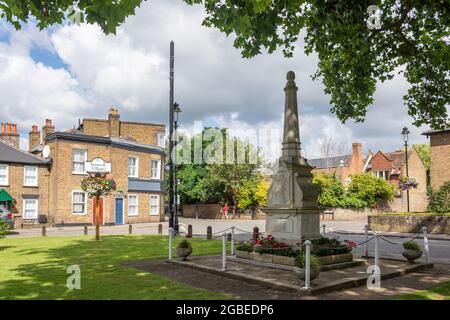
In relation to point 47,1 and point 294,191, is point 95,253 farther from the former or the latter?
point 47,1

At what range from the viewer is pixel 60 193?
3525 cm

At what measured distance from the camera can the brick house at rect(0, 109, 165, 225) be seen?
35.6 m

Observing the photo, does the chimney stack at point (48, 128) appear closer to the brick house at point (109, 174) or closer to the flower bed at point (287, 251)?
the brick house at point (109, 174)

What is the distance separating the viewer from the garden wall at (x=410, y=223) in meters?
25.7

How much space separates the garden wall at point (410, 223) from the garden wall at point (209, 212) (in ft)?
61.2

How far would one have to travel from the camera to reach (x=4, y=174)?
34.0 m

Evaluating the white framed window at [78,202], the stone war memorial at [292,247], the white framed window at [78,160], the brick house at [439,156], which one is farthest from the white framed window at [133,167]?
the brick house at [439,156]

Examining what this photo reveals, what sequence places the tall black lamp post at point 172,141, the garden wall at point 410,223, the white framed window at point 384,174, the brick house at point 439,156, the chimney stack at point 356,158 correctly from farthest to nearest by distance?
1. the chimney stack at point 356,158
2. the white framed window at point 384,174
3. the brick house at point 439,156
4. the garden wall at point 410,223
5. the tall black lamp post at point 172,141

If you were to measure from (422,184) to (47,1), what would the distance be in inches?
2365

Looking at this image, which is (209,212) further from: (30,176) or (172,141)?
(172,141)

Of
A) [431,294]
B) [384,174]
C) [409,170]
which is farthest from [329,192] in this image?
[431,294]

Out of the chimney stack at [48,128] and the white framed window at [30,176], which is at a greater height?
the chimney stack at [48,128]

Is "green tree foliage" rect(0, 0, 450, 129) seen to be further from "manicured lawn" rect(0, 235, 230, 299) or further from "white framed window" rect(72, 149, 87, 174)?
"white framed window" rect(72, 149, 87, 174)
